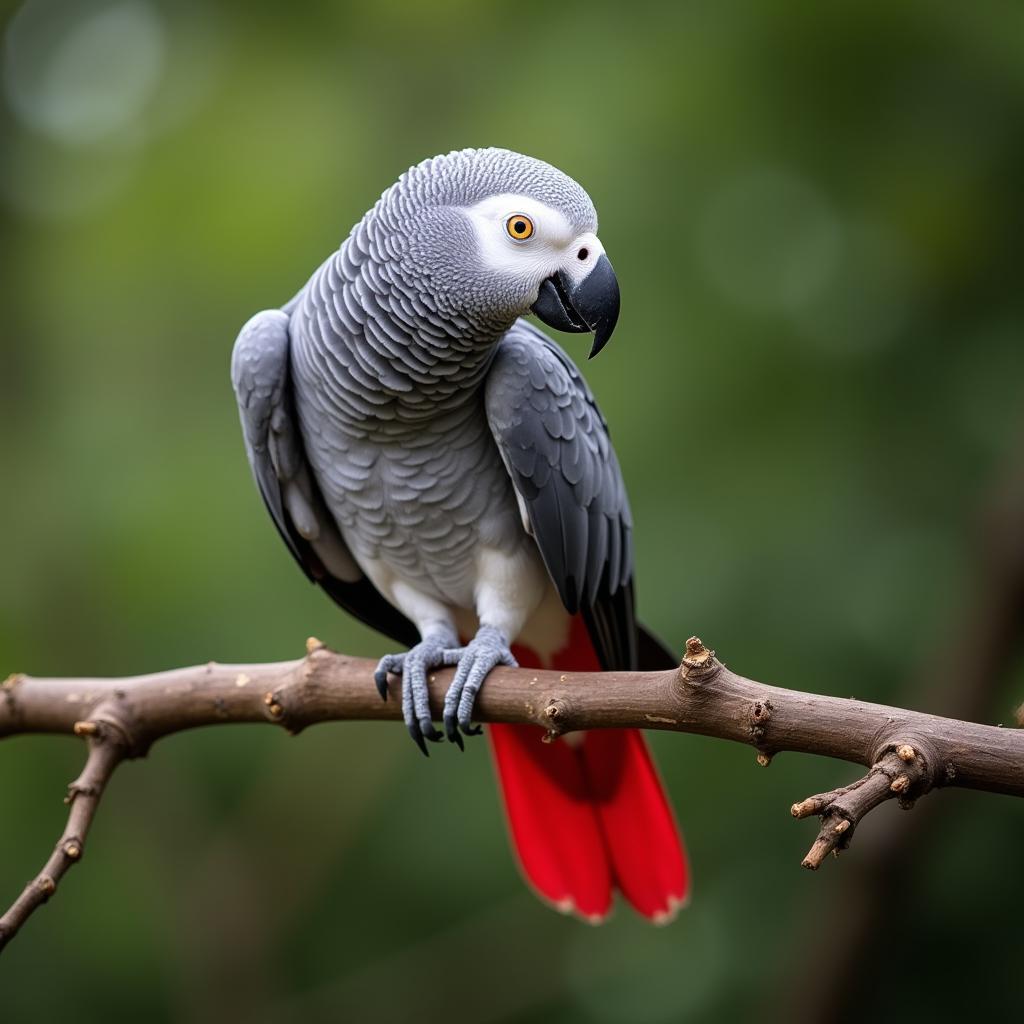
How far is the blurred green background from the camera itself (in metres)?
2.83

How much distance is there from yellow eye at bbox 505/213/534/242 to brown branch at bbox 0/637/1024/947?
618 mm

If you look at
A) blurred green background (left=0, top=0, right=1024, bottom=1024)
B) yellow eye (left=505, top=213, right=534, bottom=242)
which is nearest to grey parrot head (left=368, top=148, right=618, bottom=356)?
yellow eye (left=505, top=213, right=534, bottom=242)

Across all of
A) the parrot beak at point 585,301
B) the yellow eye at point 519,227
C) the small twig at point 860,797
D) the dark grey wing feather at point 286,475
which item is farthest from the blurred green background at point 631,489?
the small twig at point 860,797

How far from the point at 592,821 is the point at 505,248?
1.10m

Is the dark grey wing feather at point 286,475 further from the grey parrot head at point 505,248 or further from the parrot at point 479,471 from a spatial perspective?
the grey parrot head at point 505,248

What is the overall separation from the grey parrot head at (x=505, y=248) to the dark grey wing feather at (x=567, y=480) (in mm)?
166

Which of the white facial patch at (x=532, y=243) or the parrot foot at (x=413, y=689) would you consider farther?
the parrot foot at (x=413, y=689)

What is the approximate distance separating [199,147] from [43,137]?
48 centimetres

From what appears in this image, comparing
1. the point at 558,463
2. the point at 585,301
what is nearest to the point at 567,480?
the point at 558,463

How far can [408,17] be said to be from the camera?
3191mm

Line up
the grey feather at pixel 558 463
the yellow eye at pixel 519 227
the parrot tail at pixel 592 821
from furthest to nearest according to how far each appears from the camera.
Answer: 1. the parrot tail at pixel 592 821
2. the grey feather at pixel 558 463
3. the yellow eye at pixel 519 227

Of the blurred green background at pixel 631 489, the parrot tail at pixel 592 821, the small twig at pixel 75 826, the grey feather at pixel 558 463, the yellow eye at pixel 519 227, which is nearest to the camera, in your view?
the small twig at pixel 75 826

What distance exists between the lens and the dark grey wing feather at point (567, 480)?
5.77 feet

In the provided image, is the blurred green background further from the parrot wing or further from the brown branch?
the brown branch
